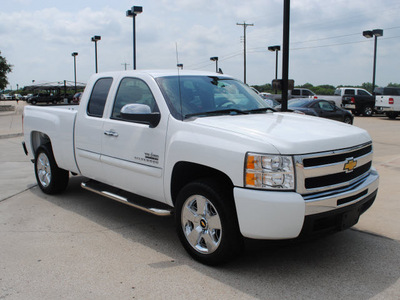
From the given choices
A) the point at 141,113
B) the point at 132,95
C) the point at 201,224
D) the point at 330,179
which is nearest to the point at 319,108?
the point at 132,95

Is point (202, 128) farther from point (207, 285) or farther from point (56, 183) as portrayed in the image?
point (56, 183)

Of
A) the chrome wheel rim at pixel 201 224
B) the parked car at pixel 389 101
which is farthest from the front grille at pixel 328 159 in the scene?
the parked car at pixel 389 101

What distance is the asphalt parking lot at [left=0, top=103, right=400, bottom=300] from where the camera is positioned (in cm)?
356

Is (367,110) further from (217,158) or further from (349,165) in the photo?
(217,158)

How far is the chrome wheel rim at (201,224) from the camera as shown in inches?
155

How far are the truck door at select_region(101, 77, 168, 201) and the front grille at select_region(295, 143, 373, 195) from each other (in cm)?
148

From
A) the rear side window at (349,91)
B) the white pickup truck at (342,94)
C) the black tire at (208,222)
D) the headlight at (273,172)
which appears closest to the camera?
the headlight at (273,172)

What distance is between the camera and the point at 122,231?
5090 mm

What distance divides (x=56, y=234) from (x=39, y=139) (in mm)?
2653

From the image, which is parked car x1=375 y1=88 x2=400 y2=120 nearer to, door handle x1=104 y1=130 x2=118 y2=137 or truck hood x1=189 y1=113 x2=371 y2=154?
truck hood x1=189 y1=113 x2=371 y2=154

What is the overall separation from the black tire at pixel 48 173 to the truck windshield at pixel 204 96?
260cm

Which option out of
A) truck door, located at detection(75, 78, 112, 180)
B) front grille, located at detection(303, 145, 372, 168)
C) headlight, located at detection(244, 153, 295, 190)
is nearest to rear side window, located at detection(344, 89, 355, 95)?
truck door, located at detection(75, 78, 112, 180)

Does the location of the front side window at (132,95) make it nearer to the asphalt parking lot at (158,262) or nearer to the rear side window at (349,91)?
the asphalt parking lot at (158,262)

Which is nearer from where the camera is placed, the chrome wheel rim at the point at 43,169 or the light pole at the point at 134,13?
the chrome wheel rim at the point at 43,169
